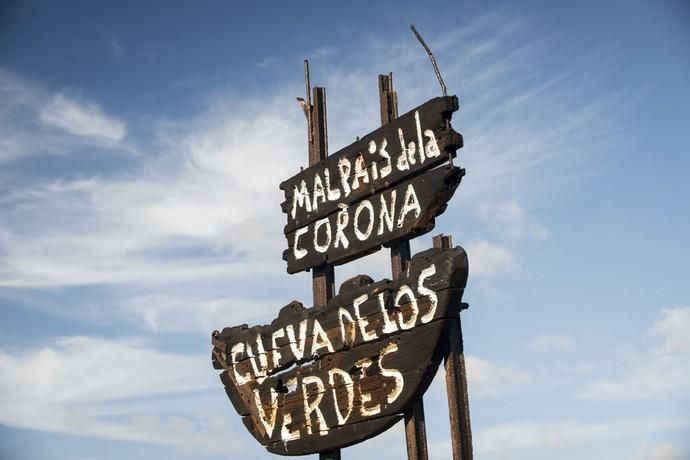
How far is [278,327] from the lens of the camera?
8.82 metres

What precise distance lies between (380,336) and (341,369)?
599mm

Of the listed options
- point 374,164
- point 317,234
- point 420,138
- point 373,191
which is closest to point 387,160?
point 374,164

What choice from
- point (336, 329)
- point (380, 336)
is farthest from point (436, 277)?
point (336, 329)

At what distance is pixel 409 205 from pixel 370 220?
574 mm

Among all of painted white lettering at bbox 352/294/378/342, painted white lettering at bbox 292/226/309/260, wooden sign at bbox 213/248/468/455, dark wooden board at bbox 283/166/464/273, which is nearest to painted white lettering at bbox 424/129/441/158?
dark wooden board at bbox 283/166/464/273

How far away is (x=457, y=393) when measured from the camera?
7.06 metres

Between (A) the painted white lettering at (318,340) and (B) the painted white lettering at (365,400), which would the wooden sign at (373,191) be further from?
(B) the painted white lettering at (365,400)

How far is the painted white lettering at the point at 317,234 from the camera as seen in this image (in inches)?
341

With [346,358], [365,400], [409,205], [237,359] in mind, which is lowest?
[365,400]

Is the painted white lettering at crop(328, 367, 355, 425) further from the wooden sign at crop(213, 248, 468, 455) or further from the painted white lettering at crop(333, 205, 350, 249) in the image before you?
the painted white lettering at crop(333, 205, 350, 249)

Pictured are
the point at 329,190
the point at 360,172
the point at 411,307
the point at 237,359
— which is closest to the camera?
the point at 411,307

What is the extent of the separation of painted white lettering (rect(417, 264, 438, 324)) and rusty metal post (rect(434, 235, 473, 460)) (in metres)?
0.21

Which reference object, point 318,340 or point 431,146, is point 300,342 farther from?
point 431,146

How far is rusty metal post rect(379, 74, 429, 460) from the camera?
24.2 ft
